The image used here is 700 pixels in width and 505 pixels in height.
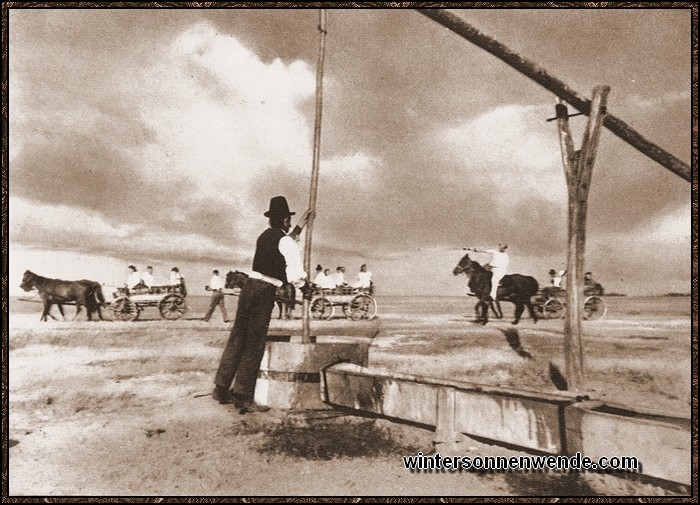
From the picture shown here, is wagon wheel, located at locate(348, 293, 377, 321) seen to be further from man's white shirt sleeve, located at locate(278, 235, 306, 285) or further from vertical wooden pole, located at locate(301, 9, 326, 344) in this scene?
man's white shirt sleeve, located at locate(278, 235, 306, 285)

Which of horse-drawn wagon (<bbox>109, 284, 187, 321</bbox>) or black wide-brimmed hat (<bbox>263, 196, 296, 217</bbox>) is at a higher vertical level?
black wide-brimmed hat (<bbox>263, 196, 296, 217</bbox>)

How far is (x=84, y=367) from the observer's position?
643 cm

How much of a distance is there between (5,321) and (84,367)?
10.6ft

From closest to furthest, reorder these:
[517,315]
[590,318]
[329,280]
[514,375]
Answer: [514,375], [517,315], [590,318], [329,280]

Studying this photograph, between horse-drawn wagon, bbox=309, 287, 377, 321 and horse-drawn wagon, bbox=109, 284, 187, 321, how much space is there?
12.6ft

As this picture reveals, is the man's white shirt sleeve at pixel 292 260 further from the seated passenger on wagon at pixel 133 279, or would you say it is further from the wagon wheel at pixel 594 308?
the seated passenger on wagon at pixel 133 279

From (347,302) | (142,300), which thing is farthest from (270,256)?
(142,300)

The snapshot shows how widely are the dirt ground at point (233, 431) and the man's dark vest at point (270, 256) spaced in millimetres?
1345

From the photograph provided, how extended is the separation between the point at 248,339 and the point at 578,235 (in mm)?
3387

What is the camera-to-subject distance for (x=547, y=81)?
14.9 feet

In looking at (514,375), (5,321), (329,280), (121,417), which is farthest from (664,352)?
(329,280)

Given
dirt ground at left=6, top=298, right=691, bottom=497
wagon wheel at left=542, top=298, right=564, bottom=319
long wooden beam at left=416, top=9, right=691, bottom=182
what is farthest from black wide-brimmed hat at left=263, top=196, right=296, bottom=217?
wagon wheel at left=542, top=298, right=564, bottom=319

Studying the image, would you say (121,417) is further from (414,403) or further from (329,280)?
(329,280)

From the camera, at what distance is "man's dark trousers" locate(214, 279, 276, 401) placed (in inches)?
177
